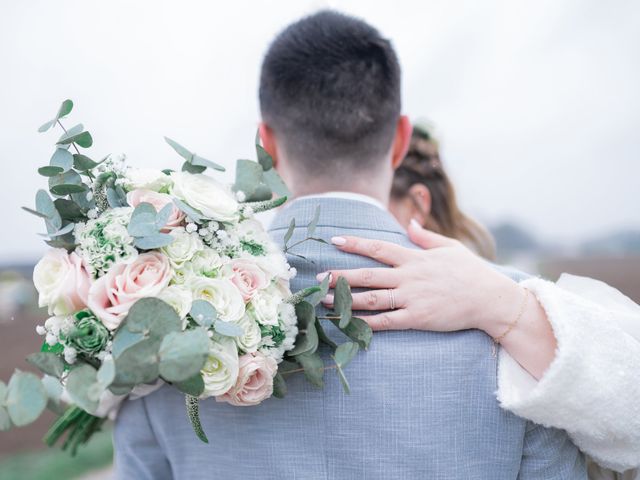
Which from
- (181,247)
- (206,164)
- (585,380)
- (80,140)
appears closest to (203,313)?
(181,247)

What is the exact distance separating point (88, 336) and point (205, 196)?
37 centimetres

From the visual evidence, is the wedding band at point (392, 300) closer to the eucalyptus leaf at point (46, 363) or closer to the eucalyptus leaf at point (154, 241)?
the eucalyptus leaf at point (154, 241)

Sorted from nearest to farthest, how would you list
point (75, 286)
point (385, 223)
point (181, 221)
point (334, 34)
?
point (75, 286) → point (181, 221) → point (385, 223) → point (334, 34)

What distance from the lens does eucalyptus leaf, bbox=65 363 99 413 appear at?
1082mm

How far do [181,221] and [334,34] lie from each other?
0.81 m

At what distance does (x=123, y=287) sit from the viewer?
1.20 meters

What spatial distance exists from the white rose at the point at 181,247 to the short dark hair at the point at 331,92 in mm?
546

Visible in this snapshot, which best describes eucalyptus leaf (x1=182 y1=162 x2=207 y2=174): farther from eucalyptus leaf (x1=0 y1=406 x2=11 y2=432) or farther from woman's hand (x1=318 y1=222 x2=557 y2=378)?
eucalyptus leaf (x1=0 y1=406 x2=11 y2=432)

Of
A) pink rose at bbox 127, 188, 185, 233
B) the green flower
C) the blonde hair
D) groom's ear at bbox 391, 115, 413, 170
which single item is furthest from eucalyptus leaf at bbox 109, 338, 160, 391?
the blonde hair

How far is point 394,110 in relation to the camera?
6.07 feet

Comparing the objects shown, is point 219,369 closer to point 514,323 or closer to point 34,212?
point 34,212

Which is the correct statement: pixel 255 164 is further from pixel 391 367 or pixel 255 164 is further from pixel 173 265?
pixel 391 367

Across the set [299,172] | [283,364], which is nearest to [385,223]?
[299,172]

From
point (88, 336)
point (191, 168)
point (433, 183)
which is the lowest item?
point (433, 183)
